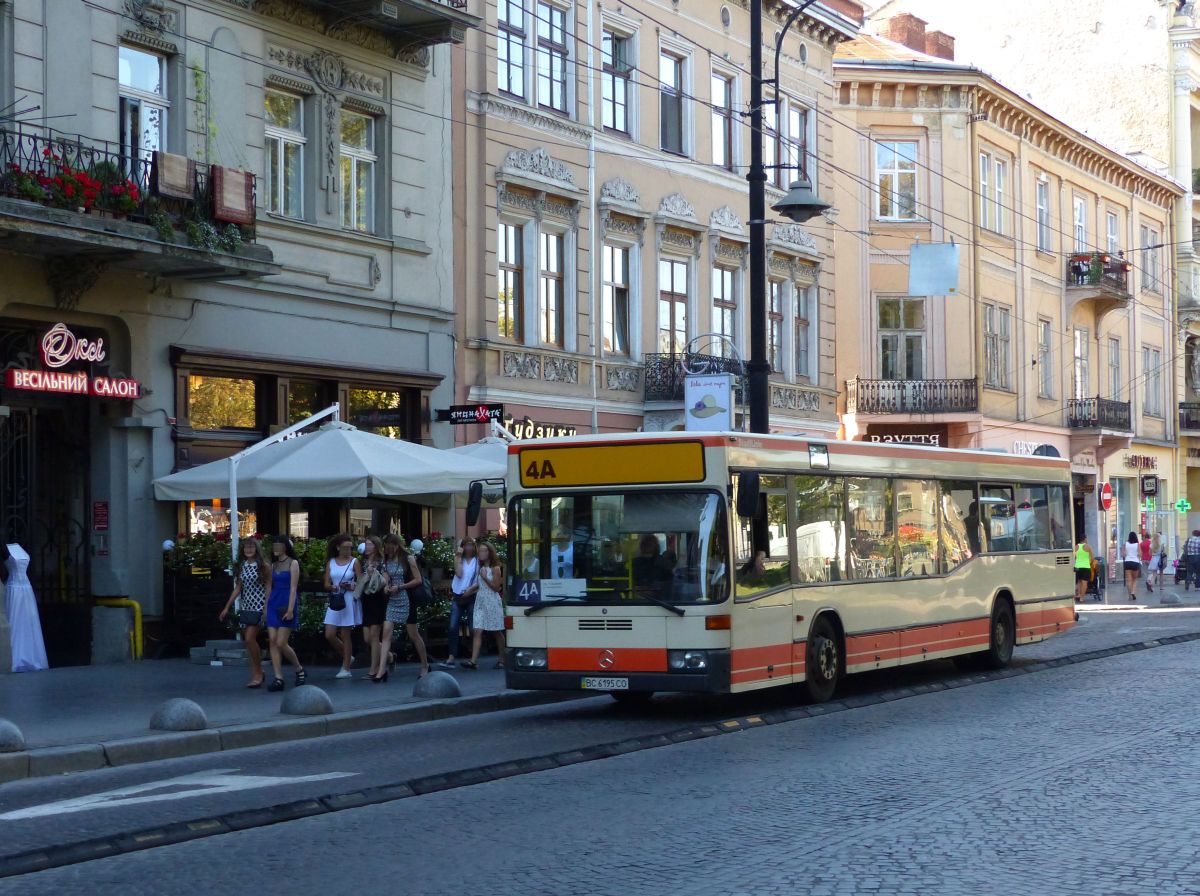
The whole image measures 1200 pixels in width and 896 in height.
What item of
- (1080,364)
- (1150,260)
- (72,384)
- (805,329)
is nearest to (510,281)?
(72,384)

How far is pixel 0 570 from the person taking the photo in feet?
63.9

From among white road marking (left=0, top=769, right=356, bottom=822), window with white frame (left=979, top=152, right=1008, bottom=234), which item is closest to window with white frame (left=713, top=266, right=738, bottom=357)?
window with white frame (left=979, top=152, right=1008, bottom=234)

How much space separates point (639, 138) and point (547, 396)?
5.56 meters

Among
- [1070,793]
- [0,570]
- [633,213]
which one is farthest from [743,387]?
[1070,793]

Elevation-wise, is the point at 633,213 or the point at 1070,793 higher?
the point at 633,213

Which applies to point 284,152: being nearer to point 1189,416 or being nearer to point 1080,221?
point 1080,221

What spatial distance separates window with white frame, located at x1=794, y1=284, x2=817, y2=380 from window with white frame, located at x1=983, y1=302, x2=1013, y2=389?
342 inches

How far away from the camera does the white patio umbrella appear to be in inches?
768

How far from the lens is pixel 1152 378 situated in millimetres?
54656

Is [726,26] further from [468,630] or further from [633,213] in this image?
[468,630]

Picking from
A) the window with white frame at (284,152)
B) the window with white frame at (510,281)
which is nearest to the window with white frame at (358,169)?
the window with white frame at (284,152)

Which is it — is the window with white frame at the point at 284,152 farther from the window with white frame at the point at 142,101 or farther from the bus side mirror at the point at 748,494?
the bus side mirror at the point at 748,494

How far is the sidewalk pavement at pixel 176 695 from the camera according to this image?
41.3 ft

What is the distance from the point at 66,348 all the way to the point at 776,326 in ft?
57.2
